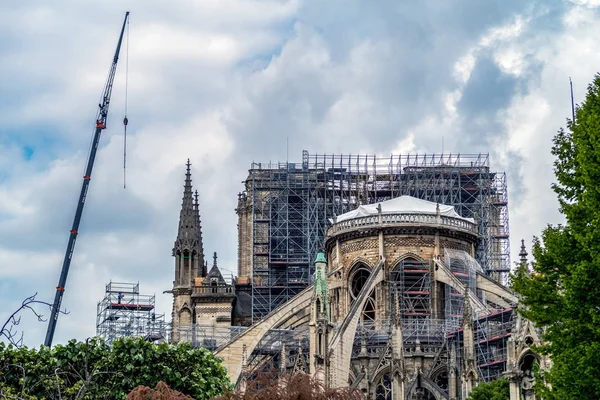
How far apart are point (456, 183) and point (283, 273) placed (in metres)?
13.8

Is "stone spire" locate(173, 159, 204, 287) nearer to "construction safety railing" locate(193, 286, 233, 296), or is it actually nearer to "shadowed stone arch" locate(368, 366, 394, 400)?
"construction safety railing" locate(193, 286, 233, 296)

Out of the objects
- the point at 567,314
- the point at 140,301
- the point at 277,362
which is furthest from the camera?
the point at 140,301

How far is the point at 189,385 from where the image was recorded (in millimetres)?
48688

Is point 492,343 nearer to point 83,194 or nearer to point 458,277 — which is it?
point 458,277

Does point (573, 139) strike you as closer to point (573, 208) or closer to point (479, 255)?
point (573, 208)

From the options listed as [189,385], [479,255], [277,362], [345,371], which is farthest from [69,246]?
[189,385]

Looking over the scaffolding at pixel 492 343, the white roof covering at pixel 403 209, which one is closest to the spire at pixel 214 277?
the white roof covering at pixel 403 209

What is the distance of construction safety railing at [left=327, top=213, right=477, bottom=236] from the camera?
7869 cm

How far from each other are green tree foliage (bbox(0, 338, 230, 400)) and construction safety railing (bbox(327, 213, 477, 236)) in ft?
102

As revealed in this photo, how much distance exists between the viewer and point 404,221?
78875 millimetres

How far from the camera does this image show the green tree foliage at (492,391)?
183ft

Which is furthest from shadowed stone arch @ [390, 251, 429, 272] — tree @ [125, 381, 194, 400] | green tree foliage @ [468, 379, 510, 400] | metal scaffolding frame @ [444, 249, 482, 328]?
tree @ [125, 381, 194, 400]

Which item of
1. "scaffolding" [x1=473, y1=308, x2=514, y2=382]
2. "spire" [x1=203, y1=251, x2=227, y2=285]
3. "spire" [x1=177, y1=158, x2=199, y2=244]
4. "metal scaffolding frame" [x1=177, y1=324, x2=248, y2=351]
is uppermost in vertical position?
"spire" [x1=177, y1=158, x2=199, y2=244]

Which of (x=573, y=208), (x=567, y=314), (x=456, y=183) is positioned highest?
(x=456, y=183)
